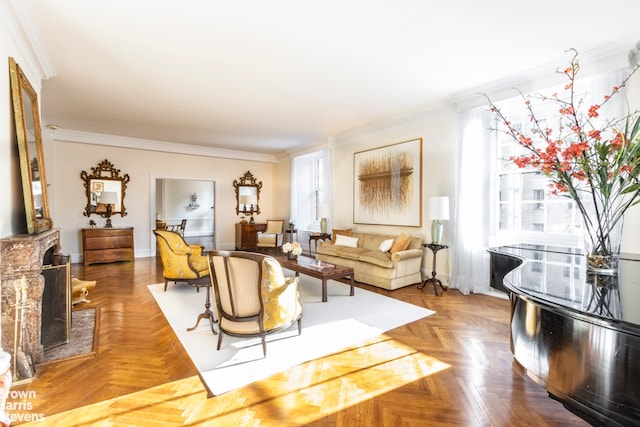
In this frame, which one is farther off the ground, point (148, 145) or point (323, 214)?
point (148, 145)

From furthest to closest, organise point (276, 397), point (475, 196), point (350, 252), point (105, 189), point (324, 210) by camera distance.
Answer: point (105, 189), point (324, 210), point (350, 252), point (475, 196), point (276, 397)

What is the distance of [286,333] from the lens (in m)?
3.06

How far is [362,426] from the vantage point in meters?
1.78

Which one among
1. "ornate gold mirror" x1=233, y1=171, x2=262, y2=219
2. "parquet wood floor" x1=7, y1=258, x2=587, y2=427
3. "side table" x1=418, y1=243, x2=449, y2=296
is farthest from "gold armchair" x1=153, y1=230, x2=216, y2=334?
"ornate gold mirror" x1=233, y1=171, x2=262, y2=219

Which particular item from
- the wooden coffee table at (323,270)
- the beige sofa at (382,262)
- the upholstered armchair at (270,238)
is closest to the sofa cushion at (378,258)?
the beige sofa at (382,262)

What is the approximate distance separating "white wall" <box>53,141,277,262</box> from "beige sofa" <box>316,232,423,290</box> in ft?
13.9

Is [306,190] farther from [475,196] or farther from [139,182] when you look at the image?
[475,196]

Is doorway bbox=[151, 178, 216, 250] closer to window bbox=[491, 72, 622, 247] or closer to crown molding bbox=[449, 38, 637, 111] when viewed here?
crown molding bbox=[449, 38, 637, 111]

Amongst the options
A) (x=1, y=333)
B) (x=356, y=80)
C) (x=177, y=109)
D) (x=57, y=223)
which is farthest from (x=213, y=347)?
(x=57, y=223)

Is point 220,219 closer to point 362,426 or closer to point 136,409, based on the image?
point 136,409

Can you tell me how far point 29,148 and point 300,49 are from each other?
2.72 meters

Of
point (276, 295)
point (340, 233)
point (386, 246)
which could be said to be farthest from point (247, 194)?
point (276, 295)

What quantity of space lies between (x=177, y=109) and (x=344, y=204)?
12.1 ft

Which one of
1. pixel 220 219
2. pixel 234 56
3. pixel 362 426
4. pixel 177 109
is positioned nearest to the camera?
pixel 362 426
